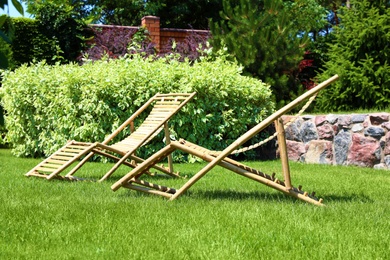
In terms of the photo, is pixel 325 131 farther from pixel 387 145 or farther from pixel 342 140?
pixel 387 145

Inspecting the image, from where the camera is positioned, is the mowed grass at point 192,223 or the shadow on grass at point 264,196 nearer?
the mowed grass at point 192,223

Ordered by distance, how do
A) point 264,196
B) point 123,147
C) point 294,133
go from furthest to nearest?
point 294,133
point 123,147
point 264,196

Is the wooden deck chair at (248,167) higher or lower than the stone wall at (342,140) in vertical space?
higher

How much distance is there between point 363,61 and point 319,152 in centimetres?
198

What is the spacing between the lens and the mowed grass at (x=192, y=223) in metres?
3.20

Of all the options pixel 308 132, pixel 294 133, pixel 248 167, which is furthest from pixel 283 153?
pixel 294 133

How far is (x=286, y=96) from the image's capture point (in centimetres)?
1281

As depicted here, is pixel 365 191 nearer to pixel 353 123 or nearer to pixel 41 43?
pixel 353 123

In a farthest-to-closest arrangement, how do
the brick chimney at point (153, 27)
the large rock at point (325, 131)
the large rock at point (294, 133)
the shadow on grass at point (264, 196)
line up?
the brick chimney at point (153, 27) → the large rock at point (294, 133) → the large rock at point (325, 131) → the shadow on grass at point (264, 196)

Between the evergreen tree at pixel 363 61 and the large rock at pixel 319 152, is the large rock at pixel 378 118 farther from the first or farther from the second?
the evergreen tree at pixel 363 61

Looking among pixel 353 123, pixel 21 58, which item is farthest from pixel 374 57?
pixel 21 58

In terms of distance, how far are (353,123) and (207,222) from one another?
17.0ft

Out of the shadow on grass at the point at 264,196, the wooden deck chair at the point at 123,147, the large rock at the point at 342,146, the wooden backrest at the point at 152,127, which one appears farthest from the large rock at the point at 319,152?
the shadow on grass at the point at 264,196

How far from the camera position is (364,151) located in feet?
27.4
